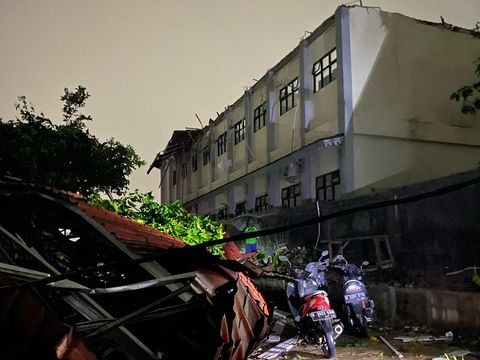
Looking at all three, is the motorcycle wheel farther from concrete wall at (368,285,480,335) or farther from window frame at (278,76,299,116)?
window frame at (278,76,299,116)

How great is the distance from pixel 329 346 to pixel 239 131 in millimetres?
17366

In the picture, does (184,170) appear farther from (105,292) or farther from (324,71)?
(105,292)

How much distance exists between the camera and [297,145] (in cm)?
1658

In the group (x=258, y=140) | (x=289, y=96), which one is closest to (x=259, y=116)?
(x=258, y=140)

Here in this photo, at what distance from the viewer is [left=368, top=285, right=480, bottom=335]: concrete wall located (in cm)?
620

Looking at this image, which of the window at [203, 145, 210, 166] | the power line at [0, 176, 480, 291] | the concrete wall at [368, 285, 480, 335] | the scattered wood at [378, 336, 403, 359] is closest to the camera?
the power line at [0, 176, 480, 291]

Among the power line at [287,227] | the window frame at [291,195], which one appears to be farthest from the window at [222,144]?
the power line at [287,227]

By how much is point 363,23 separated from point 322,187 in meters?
5.45

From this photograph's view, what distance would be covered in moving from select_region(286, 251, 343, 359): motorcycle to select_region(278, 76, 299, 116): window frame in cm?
1115

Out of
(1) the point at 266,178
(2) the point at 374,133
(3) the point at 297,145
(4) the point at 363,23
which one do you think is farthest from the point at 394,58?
(1) the point at 266,178

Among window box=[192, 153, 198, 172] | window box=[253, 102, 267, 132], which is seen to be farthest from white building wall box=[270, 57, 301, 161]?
window box=[192, 153, 198, 172]

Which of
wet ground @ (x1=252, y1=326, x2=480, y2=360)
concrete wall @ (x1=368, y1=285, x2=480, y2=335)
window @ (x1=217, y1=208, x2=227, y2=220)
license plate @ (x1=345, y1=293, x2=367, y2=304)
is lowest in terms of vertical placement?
wet ground @ (x1=252, y1=326, x2=480, y2=360)

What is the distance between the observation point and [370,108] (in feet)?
46.6

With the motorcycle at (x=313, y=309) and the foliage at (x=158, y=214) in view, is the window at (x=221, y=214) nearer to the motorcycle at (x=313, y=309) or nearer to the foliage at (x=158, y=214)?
the foliage at (x=158, y=214)
